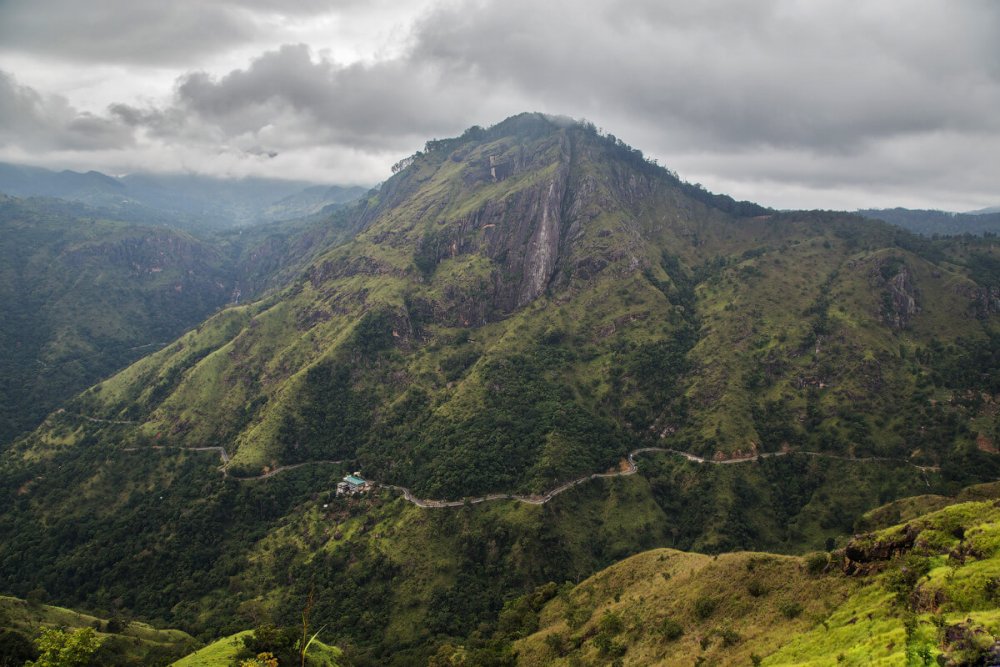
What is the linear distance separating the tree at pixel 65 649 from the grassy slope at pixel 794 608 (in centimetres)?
5655

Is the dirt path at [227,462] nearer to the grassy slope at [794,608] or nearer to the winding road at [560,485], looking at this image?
the winding road at [560,485]

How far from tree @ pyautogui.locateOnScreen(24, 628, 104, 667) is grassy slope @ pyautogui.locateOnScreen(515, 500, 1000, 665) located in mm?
56554

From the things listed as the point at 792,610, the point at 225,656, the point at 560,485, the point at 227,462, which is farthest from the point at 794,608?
the point at 227,462

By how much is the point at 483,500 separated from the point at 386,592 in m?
37.2

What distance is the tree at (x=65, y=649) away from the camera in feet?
201

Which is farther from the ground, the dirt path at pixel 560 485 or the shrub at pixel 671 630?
the shrub at pixel 671 630

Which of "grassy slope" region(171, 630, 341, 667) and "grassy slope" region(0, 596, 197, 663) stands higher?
"grassy slope" region(171, 630, 341, 667)

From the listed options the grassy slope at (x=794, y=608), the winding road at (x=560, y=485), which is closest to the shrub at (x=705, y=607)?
the grassy slope at (x=794, y=608)

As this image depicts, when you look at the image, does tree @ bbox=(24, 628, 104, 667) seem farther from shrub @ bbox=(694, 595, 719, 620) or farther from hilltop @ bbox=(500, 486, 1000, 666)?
shrub @ bbox=(694, 595, 719, 620)

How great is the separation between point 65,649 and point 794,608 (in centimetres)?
8296

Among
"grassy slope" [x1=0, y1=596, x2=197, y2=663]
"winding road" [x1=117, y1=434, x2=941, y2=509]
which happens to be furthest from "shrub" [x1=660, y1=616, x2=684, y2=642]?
"winding road" [x1=117, y1=434, x2=941, y2=509]

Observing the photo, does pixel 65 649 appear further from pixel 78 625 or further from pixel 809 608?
pixel 809 608

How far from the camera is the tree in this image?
61.4 meters

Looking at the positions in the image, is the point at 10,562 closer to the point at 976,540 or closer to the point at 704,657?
the point at 704,657
